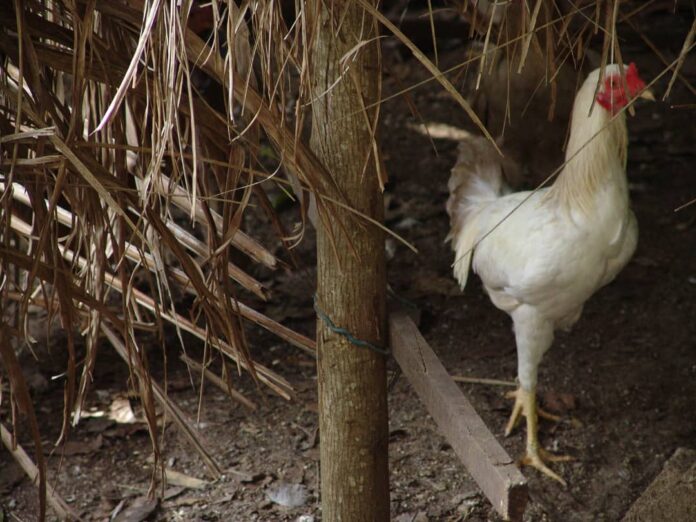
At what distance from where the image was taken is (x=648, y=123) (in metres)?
5.46

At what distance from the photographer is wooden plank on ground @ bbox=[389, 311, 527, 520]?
1.68m

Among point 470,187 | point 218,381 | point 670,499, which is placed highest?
point 470,187

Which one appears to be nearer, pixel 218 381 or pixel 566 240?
pixel 218 381

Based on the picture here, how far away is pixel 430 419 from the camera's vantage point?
326 cm

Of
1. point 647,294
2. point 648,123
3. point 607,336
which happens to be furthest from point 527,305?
point 648,123

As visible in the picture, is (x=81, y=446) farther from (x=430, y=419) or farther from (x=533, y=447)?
(x=533, y=447)

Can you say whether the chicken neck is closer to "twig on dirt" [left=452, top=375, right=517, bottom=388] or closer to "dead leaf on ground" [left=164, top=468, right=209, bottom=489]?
"twig on dirt" [left=452, top=375, right=517, bottom=388]

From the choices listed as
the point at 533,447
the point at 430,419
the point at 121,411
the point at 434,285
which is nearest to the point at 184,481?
the point at 121,411

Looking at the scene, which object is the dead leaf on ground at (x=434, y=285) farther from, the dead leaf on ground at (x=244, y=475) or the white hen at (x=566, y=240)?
the dead leaf on ground at (x=244, y=475)

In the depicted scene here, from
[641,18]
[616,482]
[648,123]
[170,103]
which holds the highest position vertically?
[170,103]

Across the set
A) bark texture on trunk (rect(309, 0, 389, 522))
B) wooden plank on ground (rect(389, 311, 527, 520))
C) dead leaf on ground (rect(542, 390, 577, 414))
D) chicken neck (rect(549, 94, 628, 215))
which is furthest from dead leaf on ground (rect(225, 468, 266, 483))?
chicken neck (rect(549, 94, 628, 215))

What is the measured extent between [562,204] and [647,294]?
1.32 m

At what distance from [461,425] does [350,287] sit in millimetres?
425

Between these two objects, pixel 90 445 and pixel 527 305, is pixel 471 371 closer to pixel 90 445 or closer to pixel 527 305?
pixel 527 305
